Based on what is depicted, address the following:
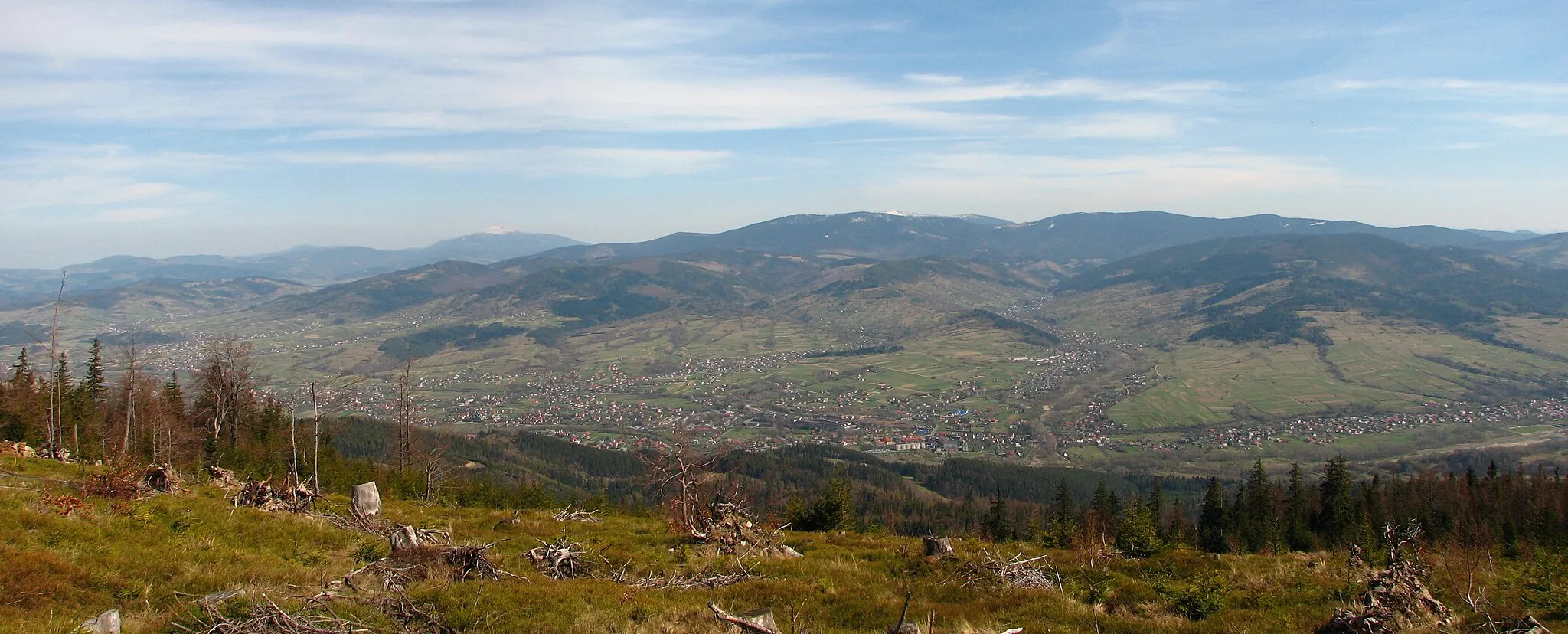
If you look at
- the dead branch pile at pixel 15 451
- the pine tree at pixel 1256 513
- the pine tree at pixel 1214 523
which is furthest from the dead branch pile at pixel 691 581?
the pine tree at pixel 1256 513

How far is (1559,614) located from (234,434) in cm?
5186

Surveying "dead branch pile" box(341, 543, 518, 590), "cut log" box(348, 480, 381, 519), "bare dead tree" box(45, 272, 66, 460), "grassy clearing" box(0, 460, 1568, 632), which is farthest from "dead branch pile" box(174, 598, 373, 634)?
Answer: "bare dead tree" box(45, 272, 66, 460)

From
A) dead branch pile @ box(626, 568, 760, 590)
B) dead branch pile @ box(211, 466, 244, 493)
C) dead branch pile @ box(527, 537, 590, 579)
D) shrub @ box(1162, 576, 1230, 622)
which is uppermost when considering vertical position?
shrub @ box(1162, 576, 1230, 622)

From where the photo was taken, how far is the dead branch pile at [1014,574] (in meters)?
12.2

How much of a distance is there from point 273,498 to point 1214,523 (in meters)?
51.4

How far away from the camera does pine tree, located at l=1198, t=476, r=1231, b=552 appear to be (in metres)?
39.6

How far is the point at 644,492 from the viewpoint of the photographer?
84625 millimetres

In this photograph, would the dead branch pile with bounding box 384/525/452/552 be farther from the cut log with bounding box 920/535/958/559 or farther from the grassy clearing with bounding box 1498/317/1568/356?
the grassy clearing with bounding box 1498/317/1568/356

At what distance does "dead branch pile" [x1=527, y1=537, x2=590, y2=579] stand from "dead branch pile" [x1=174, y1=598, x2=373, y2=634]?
417 cm

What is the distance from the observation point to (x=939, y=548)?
14.5 meters

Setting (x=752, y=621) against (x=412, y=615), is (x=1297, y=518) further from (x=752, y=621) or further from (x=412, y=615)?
(x=412, y=615)

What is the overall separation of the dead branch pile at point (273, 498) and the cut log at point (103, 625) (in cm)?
839

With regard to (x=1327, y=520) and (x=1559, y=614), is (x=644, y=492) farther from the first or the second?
(x=1559, y=614)

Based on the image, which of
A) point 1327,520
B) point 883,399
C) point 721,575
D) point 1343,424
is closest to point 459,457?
point 721,575
